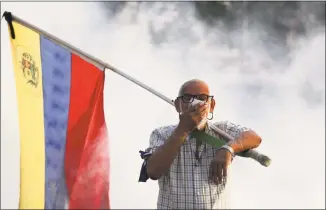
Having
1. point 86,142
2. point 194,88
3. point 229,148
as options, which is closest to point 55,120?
point 86,142

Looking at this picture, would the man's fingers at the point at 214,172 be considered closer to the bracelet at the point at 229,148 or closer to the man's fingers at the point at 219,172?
the man's fingers at the point at 219,172

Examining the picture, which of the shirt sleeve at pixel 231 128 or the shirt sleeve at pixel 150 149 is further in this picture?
the shirt sleeve at pixel 231 128

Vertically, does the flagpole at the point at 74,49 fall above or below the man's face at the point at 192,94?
above

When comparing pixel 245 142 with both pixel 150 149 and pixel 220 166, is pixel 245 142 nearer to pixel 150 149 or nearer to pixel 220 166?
pixel 220 166

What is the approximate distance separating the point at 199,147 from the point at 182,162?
7.3 inches

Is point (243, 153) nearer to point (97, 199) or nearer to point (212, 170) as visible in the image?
point (212, 170)

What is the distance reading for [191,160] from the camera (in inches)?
125

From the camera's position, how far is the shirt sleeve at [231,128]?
3418 millimetres

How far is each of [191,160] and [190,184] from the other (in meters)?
0.19

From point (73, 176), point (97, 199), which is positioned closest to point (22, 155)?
point (73, 176)

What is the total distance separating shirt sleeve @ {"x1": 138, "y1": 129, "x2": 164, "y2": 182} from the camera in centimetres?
316

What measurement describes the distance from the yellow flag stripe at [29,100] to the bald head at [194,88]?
12.6 ft

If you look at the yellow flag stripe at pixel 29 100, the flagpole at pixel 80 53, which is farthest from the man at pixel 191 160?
the yellow flag stripe at pixel 29 100

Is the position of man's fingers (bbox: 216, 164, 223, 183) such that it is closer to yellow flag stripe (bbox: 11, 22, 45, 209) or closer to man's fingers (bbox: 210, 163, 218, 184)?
man's fingers (bbox: 210, 163, 218, 184)
